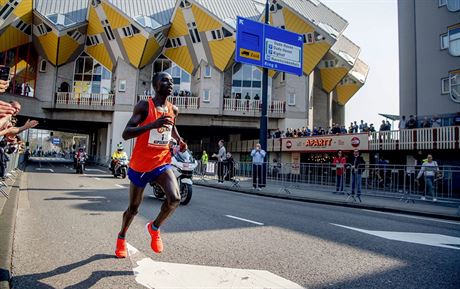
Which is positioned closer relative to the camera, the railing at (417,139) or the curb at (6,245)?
the curb at (6,245)

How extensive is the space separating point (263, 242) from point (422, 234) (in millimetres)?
3235

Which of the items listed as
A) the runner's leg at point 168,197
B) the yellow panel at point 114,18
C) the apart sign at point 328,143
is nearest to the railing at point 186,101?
the yellow panel at point 114,18

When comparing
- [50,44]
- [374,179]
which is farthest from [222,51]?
[374,179]

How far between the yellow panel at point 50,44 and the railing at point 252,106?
64.6 feet

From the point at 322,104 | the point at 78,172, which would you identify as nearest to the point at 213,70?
the point at 322,104

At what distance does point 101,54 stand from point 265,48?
2857cm

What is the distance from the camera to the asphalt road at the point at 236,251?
3279 mm

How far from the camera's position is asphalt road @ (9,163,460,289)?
3.28m

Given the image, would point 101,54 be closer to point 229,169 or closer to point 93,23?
point 93,23

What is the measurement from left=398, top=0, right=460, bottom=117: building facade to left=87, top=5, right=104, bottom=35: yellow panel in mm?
30156

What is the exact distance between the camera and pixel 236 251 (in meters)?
4.34

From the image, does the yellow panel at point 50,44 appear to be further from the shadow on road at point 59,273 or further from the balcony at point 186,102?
the shadow on road at point 59,273

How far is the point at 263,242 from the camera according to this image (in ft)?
16.1

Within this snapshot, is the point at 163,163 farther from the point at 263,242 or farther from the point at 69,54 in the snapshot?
the point at 69,54
